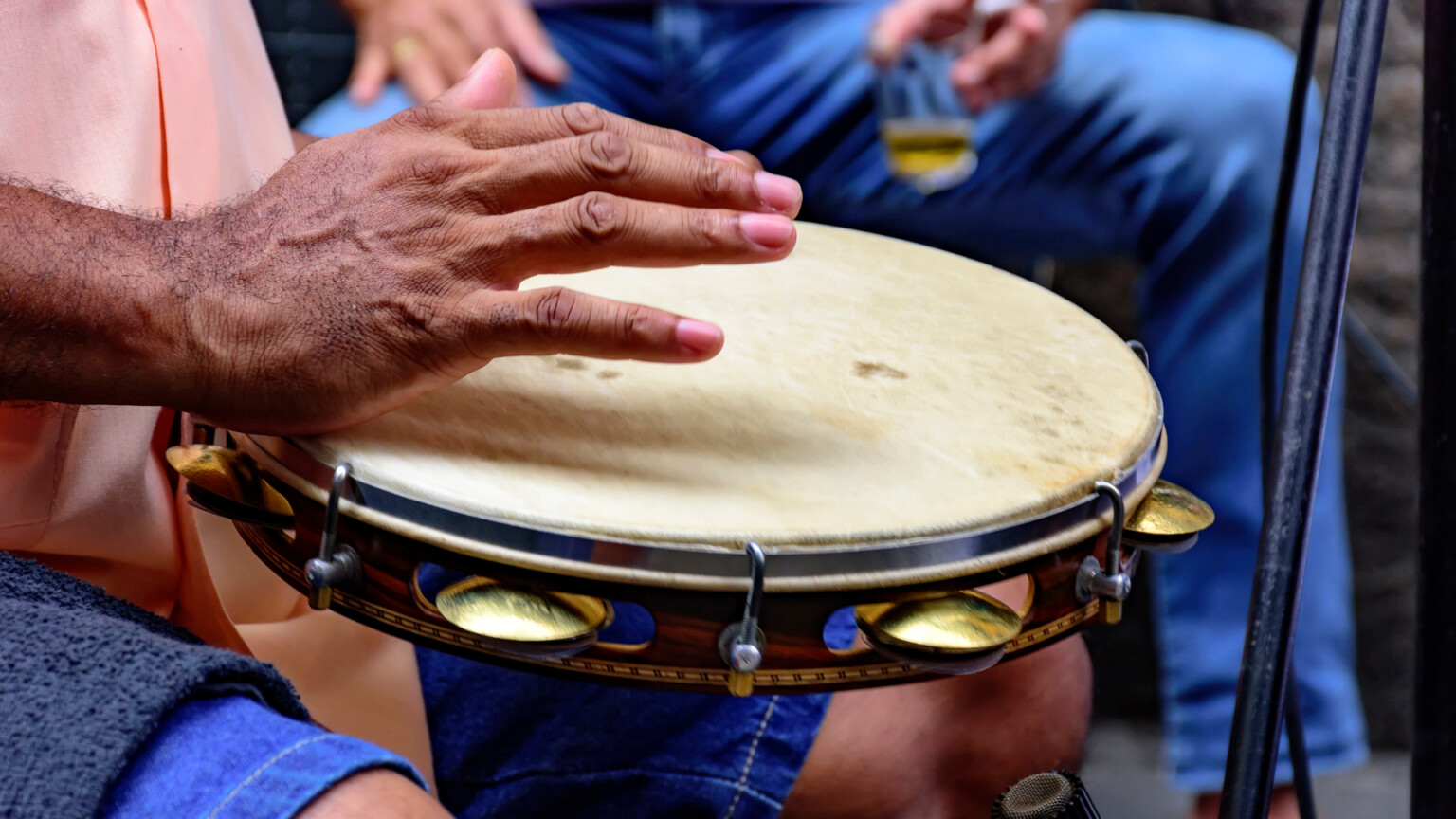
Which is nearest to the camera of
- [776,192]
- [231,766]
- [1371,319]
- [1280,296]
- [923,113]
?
[231,766]

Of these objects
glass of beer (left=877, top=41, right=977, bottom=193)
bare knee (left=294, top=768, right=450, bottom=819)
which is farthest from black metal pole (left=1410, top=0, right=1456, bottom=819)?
glass of beer (left=877, top=41, right=977, bottom=193)

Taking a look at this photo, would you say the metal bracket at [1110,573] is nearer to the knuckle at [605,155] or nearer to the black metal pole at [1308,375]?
the black metal pole at [1308,375]

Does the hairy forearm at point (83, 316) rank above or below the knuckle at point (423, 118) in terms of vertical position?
below

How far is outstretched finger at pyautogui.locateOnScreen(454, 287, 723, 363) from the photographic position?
50 cm

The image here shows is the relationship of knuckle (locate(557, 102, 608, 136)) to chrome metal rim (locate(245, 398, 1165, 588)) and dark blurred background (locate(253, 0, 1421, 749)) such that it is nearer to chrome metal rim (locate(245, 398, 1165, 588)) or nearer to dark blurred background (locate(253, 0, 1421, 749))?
chrome metal rim (locate(245, 398, 1165, 588))

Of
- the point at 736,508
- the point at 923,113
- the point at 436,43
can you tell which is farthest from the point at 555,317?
the point at 436,43

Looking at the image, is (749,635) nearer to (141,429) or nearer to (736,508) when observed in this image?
(736,508)

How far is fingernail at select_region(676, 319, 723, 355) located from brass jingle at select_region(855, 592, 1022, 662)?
0.13 m

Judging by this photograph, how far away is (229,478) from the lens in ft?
1.78

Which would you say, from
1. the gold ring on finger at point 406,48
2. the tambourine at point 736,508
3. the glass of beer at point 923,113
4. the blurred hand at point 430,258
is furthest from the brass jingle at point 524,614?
the gold ring on finger at point 406,48

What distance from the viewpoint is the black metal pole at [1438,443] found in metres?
0.47

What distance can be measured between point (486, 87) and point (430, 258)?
14 centimetres

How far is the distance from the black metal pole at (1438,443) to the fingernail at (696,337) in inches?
11.3

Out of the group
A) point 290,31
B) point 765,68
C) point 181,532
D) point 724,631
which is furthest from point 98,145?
point 290,31
